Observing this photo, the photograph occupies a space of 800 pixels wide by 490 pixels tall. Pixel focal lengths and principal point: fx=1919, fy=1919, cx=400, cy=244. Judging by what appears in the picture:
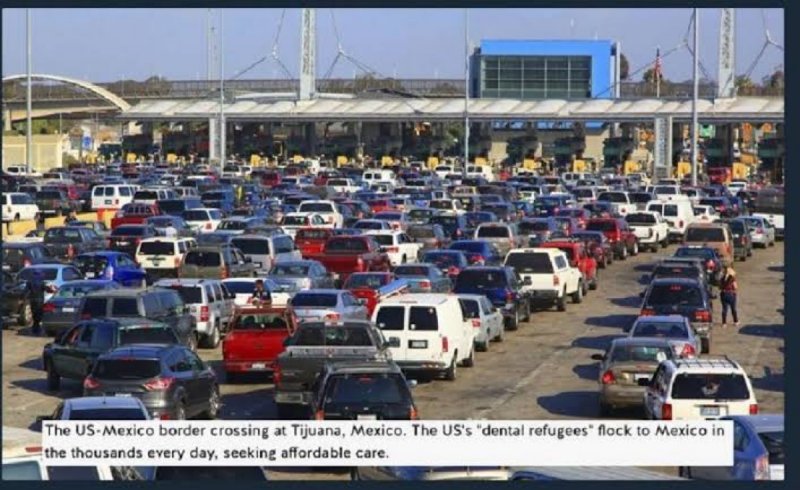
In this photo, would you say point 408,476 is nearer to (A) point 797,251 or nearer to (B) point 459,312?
(A) point 797,251

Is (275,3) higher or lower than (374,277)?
higher

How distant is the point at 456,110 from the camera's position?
400 ft

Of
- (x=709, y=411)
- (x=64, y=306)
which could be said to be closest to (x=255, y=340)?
(x=64, y=306)

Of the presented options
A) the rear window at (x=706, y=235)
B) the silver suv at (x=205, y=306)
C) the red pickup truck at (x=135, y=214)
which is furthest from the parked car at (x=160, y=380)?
the red pickup truck at (x=135, y=214)

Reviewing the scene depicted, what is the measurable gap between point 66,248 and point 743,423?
Answer: 3262 cm

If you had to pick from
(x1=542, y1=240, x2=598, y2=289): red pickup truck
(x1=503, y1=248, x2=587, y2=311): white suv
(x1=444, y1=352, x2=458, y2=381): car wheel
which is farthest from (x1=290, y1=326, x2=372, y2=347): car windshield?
(x1=542, y1=240, x2=598, y2=289): red pickup truck

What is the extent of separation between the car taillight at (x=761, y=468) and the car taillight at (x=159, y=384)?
367 inches

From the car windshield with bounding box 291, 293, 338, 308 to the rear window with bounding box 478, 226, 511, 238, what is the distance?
19162mm

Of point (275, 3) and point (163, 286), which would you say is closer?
point (275, 3)

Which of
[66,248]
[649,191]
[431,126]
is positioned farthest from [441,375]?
[431,126]

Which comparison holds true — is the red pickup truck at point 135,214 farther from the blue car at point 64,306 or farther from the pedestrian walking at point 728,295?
the pedestrian walking at point 728,295

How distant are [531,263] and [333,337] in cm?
1564

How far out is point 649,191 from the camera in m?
77.0

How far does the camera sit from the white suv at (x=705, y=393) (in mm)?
23766
